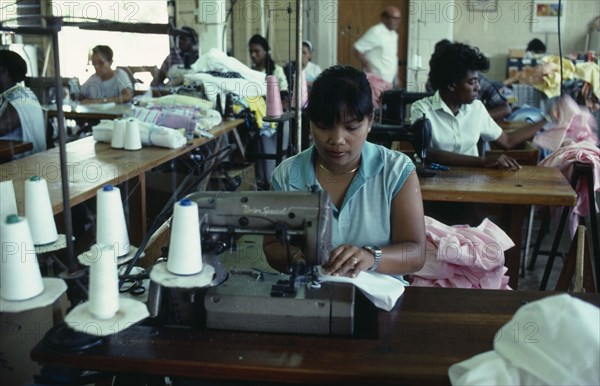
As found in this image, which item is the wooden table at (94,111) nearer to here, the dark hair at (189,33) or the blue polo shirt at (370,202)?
the dark hair at (189,33)

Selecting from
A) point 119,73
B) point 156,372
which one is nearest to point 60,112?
point 156,372

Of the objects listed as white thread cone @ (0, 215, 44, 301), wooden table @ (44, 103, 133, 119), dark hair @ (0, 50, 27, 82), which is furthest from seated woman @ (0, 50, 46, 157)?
white thread cone @ (0, 215, 44, 301)

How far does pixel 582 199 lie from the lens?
9.74ft

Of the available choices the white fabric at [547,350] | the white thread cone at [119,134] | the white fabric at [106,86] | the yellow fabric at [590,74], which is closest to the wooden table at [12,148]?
the white thread cone at [119,134]

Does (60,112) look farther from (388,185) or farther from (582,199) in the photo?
(582,199)

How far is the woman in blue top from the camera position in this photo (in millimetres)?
1526

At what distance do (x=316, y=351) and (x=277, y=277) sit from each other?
0.23 metres

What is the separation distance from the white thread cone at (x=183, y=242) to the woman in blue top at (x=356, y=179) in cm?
41

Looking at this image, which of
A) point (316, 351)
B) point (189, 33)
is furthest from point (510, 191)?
point (189, 33)

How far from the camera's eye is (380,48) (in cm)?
739

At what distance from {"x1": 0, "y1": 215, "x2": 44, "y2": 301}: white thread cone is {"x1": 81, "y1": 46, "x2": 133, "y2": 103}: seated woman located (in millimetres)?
4046

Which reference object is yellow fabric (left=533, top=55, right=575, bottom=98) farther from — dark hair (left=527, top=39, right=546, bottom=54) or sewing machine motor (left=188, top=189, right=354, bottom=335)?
dark hair (left=527, top=39, right=546, bottom=54)

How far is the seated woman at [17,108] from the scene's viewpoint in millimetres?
3393

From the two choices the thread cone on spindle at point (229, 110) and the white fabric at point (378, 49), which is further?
the white fabric at point (378, 49)
